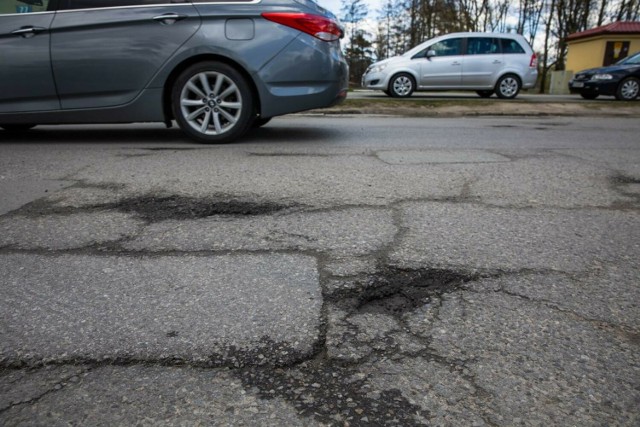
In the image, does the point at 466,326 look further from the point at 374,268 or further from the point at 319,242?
the point at 319,242

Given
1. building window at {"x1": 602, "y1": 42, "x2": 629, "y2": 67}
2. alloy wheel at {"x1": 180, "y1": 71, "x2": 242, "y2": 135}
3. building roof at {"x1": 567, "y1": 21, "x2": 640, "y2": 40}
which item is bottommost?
alloy wheel at {"x1": 180, "y1": 71, "x2": 242, "y2": 135}

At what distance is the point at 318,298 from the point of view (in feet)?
5.84

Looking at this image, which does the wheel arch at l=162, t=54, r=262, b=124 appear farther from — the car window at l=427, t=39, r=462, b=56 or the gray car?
the car window at l=427, t=39, r=462, b=56

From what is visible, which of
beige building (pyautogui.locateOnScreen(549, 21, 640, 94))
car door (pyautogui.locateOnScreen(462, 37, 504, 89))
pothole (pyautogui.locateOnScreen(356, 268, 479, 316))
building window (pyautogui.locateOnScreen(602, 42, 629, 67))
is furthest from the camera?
building window (pyautogui.locateOnScreen(602, 42, 629, 67))

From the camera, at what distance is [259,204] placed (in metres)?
2.94

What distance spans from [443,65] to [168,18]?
32.1 ft

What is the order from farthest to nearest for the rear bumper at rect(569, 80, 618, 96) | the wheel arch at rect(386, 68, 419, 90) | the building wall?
the building wall
the rear bumper at rect(569, 80, 618, 96)
the wheel arch at rect(386, 68, 419, 90)

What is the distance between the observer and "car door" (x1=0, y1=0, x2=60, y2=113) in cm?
475

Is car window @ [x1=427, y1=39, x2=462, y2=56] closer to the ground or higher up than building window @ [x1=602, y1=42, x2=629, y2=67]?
closer to the ground

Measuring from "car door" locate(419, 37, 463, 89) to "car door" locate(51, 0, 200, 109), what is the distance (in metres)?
9.35

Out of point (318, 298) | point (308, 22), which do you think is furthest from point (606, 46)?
point (318, 298)

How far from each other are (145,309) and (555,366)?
1.37 meters

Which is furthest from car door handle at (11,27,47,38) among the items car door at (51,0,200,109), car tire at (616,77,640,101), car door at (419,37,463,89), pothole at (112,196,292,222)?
car tire at (616,77,640,101)

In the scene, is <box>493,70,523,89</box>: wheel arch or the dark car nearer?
<box>493,70,523,89</box>: wheel arch
